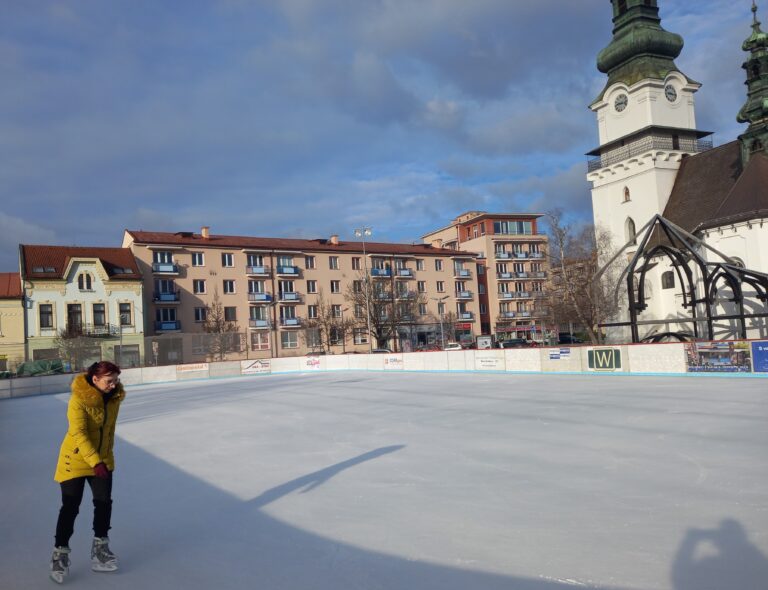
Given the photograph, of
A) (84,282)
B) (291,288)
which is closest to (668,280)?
(291,288)

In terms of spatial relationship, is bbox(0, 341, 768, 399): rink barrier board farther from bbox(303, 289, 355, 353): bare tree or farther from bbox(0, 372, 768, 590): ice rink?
bbox(303, 289, 355, 353): bare tree

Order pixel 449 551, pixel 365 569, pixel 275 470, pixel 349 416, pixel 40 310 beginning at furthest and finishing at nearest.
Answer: pixel 40 310 < pixel 349 416 < pixel 275 470 < pixel 449 551 < pixel 365 569

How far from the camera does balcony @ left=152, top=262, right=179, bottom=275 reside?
57.8 metres

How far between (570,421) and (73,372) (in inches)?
1229

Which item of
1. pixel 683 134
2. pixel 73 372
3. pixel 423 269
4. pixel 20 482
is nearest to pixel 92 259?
pixel 73 372

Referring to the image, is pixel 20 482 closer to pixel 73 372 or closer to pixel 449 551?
pixel 449 551

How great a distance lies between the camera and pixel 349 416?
1566 cm

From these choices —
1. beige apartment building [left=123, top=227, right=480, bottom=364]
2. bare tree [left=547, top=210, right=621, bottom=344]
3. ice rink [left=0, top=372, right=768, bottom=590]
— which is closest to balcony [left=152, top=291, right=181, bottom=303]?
beige apartment building [left=123, top=227, right=480, bottom=364]

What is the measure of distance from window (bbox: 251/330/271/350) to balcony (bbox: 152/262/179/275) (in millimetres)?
9291

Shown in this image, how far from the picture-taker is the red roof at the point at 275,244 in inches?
2379

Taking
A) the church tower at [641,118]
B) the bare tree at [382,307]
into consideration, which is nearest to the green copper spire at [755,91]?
the church tower at [641,118]

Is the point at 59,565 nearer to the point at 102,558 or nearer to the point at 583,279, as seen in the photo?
the point at 102,558

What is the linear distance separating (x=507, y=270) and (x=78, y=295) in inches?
2095

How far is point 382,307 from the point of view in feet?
211
